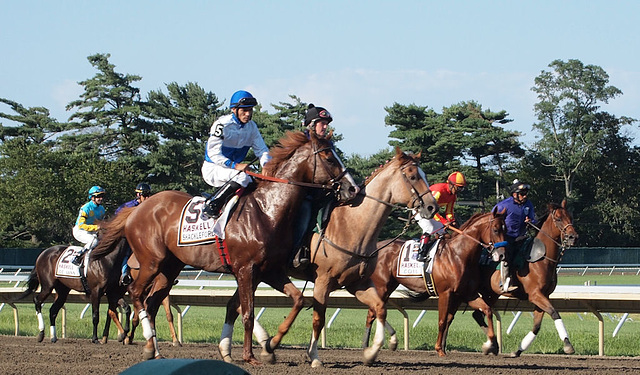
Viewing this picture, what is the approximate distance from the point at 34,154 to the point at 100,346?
32815 millimetres

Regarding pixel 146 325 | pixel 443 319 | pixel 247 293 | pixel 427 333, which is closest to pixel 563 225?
pixel 443 319

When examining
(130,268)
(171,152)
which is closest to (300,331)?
(130,268)

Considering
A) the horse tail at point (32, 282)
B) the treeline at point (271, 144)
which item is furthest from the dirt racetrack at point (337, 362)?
the treeline at point (271, 144)

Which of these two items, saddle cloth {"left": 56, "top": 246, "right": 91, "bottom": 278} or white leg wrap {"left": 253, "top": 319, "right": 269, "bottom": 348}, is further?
saddle cloth {"left": 56, "top": 246, "right": 91, "bottom": 278}

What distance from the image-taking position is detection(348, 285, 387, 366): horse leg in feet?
26.1

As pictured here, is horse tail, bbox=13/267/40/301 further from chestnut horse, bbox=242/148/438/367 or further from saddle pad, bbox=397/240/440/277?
chestnut horse, bbox=242/148/438/367

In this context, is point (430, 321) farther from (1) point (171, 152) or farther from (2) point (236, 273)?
(1) point (171, 152)

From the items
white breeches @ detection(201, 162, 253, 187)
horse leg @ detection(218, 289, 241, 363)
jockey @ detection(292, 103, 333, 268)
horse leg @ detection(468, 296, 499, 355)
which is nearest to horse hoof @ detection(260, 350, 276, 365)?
horse leg @ detection(218, 289, 241, 363)

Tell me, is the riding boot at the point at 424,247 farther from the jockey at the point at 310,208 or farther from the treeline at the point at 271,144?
the treeline at the point at 271,144

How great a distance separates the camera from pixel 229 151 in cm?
822

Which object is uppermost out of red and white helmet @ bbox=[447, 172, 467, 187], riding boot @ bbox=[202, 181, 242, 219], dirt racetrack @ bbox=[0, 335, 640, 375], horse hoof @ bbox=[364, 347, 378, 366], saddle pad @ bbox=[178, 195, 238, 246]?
red and white helmet @ bbox=[447, 172, 467, 187]

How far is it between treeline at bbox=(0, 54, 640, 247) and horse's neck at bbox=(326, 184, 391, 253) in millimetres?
29598

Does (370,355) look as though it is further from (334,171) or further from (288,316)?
(334,171)

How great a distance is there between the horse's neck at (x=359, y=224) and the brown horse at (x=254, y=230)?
1.14 ft
